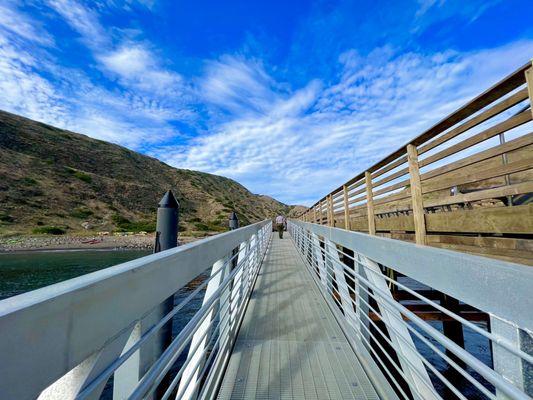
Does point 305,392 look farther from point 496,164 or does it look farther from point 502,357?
point 496,164

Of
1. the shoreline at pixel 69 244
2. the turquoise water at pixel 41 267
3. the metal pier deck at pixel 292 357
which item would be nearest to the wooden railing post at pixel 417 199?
the metal pier deck at pixel 292 357

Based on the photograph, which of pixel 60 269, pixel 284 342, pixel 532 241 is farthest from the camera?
pixel 60 269

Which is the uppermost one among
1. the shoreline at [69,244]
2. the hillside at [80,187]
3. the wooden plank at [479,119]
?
the hillside at [80,187]

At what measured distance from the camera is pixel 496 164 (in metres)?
2.17

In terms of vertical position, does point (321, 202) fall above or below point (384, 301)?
above

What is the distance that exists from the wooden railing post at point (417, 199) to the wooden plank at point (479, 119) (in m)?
0.12

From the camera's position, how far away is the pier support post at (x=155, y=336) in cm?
114

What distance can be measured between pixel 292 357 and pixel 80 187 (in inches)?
1788

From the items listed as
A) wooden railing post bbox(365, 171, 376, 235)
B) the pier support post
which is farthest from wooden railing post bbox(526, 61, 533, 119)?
wooden railing post bbox(365, 171, 376, 235)

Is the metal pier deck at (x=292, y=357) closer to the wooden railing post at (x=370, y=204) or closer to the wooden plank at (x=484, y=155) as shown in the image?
the wooden railing post at (x=370, y=204)

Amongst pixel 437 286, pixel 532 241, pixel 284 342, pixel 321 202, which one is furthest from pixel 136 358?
pixel 321 202

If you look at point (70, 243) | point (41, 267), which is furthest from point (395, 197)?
point (70, 243)

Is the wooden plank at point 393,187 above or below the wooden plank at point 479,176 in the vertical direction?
above

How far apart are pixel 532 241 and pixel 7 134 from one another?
A: 60.3 metres
